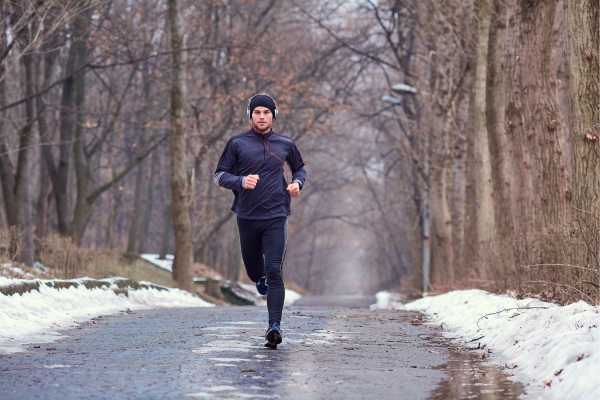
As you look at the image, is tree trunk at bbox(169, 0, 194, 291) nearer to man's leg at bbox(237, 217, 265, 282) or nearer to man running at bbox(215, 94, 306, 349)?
man's leg at bbox(237, 217, 265, 282)

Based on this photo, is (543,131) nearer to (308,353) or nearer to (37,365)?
(308,353)

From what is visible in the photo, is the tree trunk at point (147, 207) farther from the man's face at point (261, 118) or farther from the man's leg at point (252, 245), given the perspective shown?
the man's face at point (261, 118)

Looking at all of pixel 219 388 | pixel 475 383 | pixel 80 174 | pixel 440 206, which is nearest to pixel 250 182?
pixel 219 388

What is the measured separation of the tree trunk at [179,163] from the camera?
19.7m

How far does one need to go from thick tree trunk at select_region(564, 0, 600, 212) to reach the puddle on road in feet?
10.6

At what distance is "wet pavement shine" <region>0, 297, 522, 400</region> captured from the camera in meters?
4.62

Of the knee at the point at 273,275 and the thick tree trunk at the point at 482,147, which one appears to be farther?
the thick tree trunk at the point at 482,147

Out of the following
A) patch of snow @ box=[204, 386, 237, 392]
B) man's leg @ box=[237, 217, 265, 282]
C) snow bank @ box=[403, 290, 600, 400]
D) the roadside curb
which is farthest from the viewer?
the roadside curb

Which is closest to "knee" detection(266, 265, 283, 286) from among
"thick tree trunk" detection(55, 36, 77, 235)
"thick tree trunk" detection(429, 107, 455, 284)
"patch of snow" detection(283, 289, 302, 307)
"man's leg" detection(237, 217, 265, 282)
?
"man's leg" detection(237, 217, 265, 282)

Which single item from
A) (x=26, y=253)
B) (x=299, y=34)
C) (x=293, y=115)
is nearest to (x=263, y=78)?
(x=293, y=115)

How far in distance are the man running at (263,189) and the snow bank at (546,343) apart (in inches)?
82.3

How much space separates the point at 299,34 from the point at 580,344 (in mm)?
31441

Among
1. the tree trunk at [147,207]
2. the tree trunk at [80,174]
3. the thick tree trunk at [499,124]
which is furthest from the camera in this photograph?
the tree trunk at [147,207]

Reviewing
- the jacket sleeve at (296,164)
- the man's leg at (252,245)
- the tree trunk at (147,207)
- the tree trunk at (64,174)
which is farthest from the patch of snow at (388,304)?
the tree trunk at (147,207)
